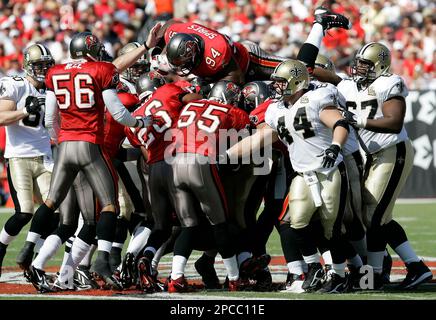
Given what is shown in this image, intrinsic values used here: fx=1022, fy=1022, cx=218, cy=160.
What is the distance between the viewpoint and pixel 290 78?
7.09 m

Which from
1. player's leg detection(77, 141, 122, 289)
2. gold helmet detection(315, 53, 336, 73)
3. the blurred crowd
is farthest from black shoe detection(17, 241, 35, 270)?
the blurred crowd

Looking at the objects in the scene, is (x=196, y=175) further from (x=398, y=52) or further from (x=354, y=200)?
(x=398, y=52)

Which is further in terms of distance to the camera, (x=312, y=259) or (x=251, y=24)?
(x=251, y=24)

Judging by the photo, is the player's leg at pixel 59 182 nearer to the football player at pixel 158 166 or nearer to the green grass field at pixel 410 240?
the football player at pixel 158 166

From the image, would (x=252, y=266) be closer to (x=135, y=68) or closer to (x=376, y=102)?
(x=376, y=102)

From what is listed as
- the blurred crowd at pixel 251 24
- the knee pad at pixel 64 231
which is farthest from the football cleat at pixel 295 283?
the blurred crowd at pixel 251 24

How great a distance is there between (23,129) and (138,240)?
1376 millimetres

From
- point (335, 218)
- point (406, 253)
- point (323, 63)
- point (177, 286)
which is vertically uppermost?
point (323, 63)

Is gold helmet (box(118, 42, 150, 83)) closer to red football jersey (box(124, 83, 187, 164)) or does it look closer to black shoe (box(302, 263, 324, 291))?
red football jersey (box(124, 83, 187, 164))

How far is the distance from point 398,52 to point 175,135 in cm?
960

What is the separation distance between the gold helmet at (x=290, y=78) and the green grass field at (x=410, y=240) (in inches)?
56.0

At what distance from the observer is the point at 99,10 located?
19.0 meters

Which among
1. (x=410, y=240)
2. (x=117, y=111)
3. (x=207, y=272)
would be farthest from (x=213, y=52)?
(x=410, y=240)
